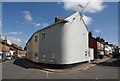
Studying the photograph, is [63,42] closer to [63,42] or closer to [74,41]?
[63,42]

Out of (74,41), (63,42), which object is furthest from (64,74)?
(74,41)

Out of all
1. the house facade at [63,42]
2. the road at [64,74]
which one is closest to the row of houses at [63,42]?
the house facade at [63,42]

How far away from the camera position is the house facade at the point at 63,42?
2505 cm

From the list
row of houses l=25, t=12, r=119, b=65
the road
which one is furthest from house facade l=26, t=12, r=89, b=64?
the road

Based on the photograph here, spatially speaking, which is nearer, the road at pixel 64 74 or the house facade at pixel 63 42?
the road at pixel 64 74

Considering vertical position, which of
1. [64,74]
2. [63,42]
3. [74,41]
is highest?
[74,41]

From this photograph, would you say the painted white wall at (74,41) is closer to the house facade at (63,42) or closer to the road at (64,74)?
the house facade at (63,42)

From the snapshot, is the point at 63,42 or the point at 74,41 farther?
the point at 74,41

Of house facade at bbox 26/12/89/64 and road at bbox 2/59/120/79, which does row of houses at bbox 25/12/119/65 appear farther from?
road at bbox 2/59/120/79

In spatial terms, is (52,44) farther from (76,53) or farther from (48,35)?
(76,53)

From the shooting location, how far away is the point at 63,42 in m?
25.0

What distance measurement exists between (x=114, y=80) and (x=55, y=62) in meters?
11.8

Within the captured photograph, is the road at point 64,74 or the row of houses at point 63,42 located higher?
the row of houses at point 63,42

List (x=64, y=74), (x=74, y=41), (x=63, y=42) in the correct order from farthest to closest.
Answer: (x=74, y=41) < (x=63, y=42) < (x=64, y=74)
